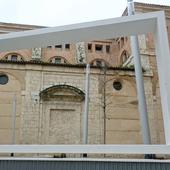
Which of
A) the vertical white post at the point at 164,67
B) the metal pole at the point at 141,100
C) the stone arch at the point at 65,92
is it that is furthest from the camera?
the stone arch at the point at 65,92

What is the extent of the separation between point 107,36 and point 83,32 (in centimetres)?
39

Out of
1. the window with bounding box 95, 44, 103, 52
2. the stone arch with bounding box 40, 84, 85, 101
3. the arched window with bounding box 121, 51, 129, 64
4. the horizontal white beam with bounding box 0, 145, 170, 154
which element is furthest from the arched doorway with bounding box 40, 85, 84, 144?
the horizontal white beam with bounding box 0, 145, 170, 154

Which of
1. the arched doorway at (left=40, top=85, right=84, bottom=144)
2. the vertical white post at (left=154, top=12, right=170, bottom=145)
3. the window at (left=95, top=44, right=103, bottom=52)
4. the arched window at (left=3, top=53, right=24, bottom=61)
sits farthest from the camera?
the window at (left=95, top=44, right=103, bottom=52)

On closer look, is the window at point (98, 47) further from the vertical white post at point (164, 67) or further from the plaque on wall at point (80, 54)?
the vertical white post at point (164, 67)

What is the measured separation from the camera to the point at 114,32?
13.5ft

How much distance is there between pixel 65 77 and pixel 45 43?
69.4ft

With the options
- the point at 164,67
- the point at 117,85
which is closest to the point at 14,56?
the point at 117,85

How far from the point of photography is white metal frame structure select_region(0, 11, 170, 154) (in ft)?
11.4

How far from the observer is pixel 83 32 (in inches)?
159

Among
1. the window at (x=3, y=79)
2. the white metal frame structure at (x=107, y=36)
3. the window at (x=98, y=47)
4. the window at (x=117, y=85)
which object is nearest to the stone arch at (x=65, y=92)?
the window at (x=117, y=85)

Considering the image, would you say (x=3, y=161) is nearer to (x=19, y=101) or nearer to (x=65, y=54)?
(x=19, y=101)

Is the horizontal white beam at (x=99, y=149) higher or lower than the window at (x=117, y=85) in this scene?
lower

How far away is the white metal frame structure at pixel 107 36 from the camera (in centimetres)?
347

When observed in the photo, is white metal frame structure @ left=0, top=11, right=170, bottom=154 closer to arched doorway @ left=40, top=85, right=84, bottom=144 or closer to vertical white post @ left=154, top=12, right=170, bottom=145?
vertical white post @ left=154, top=12, right=170, bottom=145
